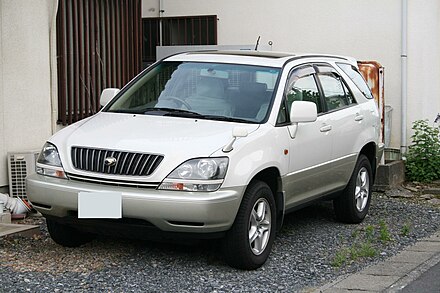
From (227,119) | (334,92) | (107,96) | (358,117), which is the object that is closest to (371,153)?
(358,117)

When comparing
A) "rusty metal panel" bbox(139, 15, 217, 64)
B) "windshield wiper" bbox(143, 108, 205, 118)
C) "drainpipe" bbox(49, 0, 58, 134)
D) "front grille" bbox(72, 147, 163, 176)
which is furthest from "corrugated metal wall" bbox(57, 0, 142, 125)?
"front grille" bbox(72, 147, 163, 176)

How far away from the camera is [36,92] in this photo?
9.06 m

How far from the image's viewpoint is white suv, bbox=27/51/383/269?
20.0 ft

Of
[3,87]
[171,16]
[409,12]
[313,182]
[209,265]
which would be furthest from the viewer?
[171,16]

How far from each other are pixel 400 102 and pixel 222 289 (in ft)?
20.3

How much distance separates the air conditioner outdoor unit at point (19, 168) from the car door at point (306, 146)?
292 cm

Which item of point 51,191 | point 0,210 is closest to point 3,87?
point 0,210

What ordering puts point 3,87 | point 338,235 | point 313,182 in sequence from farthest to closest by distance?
point 3,87
point 338,235
point 313,182

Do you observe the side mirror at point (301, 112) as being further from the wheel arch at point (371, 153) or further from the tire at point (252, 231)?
the wheel arch at point (371, 153)

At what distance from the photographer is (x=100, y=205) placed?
612 cm

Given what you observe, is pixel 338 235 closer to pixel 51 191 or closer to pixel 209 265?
pixel 209 265

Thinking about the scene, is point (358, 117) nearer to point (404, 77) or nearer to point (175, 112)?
point (175, 112)

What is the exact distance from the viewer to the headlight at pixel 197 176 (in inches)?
239

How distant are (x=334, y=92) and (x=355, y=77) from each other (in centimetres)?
73
